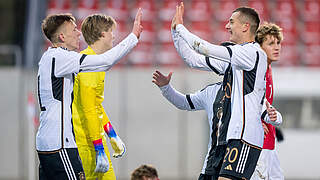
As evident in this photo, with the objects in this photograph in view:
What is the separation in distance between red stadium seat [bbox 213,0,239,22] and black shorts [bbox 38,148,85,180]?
10.7 meters

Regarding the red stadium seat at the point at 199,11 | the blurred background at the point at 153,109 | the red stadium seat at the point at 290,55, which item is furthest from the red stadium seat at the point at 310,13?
the red stadium seat at the point at 199,11

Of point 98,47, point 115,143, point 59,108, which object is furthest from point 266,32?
point 59,108

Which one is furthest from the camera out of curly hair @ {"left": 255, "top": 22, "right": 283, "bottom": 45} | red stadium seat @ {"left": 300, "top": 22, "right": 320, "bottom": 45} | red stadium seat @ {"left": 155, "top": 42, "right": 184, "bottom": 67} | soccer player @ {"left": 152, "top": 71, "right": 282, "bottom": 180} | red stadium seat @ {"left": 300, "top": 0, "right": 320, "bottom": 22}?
red stadium seat @ {"left": 300, "top": 0, "right": 320, "bottom": 22}

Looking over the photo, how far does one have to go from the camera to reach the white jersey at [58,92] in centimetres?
536

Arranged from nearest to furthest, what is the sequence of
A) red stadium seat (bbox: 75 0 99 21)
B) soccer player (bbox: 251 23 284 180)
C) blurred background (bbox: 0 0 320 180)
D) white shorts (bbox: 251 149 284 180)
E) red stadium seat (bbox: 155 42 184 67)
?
white shorts (bbox: 251 149 284 180)
soccer player (bbox: 251 23 284 180)
blurred background (bbox: 0 0 320 180)
red stadium seat (bbox: 155 42 184 67)
red stadium seat (bbox: 75 0 99 21)

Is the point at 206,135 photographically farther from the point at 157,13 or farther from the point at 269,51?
the point at 269,51

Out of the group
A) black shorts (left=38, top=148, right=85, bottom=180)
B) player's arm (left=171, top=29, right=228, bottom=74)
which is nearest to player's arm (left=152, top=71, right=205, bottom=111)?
player's arm (left=171, top=29, right=228, bottom=74)

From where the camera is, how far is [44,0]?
51.4 ft

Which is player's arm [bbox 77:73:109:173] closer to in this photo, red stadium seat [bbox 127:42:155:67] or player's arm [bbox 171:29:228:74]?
player's arm [bbox 171:29:228:74]

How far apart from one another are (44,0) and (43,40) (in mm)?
1111

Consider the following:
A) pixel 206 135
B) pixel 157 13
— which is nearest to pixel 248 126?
pixel 206 135

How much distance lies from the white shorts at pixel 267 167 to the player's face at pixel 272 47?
82cm

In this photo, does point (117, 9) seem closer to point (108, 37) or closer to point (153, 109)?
point (153, 109)

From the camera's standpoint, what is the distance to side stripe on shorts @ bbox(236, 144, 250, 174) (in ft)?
17.4
